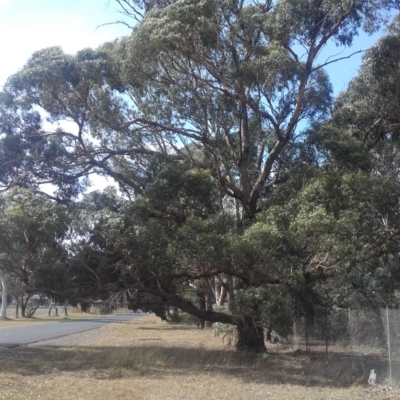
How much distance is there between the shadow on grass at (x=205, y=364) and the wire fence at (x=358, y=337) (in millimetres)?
230

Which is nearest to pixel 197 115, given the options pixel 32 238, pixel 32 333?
pixel 32 238

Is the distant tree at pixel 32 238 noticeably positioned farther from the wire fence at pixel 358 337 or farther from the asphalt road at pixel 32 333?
the wire fence at pixel 358 337

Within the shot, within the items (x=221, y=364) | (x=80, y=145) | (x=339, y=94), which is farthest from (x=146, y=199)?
(x=339, y=94)

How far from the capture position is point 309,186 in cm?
1756

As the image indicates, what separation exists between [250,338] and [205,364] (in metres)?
3.10

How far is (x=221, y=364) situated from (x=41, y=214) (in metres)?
8.26

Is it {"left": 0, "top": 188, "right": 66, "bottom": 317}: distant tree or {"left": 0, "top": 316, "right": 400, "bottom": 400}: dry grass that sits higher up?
{"left": 0, "top": 188, "right": 66, "bottom": 317}: distant tree

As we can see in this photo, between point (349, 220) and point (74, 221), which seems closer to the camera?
Answer: point (349, 220)

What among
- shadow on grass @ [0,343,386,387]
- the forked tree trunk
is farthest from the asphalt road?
the forked tree trunk

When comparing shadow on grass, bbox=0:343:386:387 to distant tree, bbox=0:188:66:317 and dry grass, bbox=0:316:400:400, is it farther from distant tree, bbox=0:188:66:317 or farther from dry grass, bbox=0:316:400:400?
distant tree, bbox=0:188:66:317

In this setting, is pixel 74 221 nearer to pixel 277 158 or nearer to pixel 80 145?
pixel 80 145

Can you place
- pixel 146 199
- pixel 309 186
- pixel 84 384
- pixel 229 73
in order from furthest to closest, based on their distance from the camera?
pixel 229 73 → pixel 146 199 → pixel 309 186 → pixel 84 384

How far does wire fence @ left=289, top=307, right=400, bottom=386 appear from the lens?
1519 cm

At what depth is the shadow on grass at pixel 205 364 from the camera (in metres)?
17.0
